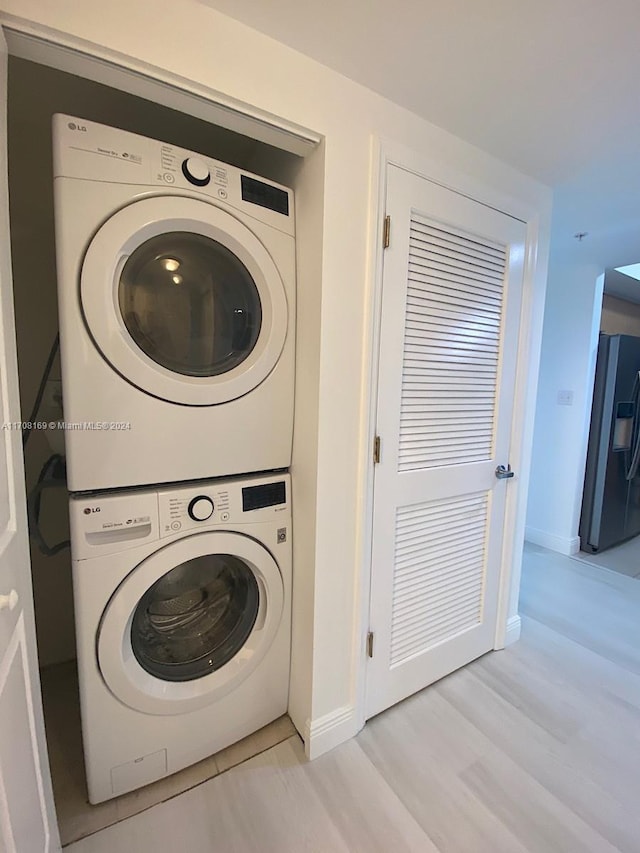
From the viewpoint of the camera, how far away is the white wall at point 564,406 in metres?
2.82

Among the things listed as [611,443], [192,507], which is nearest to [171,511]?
[192,507]

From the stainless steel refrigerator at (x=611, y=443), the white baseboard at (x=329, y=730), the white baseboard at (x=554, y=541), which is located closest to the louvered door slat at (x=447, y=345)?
the white baseboard at (x=329, y=730)

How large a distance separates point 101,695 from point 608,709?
1860 mm

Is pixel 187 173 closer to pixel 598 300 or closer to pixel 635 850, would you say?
pixel 635 850

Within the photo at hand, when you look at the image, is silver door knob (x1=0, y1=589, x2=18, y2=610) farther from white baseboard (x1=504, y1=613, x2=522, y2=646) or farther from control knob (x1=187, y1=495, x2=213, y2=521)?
white baseboard (x1=504, y1=613, x2=522, y2=646)

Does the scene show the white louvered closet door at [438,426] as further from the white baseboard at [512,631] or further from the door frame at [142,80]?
the door frame at [142,80]

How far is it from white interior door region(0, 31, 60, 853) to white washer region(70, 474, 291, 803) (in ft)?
0.55

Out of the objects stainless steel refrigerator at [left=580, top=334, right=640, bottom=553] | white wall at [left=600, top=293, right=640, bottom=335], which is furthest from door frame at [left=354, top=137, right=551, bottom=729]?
white wall at [left=600, top=293, right=640, bottom=335]

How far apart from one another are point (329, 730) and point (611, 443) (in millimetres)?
2835

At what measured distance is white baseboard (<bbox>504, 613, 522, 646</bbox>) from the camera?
6.29 feet

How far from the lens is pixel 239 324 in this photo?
124cm

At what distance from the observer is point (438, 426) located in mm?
1516

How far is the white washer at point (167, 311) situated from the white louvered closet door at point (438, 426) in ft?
1.26

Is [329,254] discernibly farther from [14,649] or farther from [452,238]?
[14,649]
